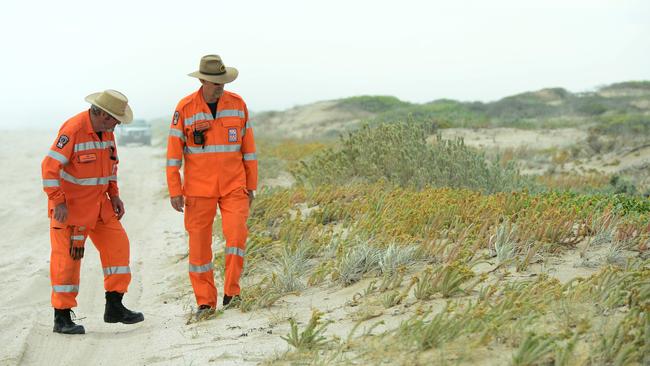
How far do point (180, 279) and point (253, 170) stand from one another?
203 cm

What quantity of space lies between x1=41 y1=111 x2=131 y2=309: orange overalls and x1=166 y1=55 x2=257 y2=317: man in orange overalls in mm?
535

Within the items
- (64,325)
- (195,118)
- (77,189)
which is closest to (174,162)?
(195,118)

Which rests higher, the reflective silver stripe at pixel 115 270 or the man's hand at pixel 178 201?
the man's hand at pixel 178 201

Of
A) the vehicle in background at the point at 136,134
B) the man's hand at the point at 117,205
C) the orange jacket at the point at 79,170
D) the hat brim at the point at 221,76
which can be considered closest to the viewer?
the orange jacket at the point at 79,170

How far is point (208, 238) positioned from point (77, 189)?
1.05m

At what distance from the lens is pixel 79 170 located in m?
5.75

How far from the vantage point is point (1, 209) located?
497 inches

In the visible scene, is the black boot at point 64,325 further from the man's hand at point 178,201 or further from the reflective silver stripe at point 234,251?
the reflective silver stripe at point 234,251

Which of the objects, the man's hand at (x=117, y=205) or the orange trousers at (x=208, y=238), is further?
the man's hand at (x=117, y=205)

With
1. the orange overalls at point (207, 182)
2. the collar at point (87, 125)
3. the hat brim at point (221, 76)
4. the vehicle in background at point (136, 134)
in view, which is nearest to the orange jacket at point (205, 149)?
the orange overalls at point (207, 182)

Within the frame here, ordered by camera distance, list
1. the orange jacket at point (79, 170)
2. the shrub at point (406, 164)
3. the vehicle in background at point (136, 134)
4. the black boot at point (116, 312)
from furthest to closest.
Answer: the vehicle in background at point (136, 134) < the shrub at point (406, 164) < the black boot at point (116, 312) < the orange jacket at point (79, 170)

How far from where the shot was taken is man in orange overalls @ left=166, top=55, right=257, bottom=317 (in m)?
5.88

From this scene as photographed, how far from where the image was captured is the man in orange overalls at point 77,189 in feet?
18.5

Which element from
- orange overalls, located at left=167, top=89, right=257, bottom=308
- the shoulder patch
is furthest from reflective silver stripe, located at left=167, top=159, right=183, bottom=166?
the shoulder patch
